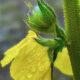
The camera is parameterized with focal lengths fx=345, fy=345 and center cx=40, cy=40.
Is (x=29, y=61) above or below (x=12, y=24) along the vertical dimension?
above

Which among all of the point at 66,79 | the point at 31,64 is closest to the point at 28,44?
the point at 31,64

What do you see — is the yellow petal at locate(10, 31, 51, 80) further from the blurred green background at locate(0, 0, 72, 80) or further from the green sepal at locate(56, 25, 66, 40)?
the blurred green background at locate(0, 0, 72, 80)

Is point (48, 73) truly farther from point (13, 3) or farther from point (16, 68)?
point (13, 3)

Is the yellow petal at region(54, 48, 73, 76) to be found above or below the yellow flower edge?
below

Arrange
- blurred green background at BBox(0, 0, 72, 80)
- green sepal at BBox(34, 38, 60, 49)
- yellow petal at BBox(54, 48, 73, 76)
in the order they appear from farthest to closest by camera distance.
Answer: blurred green background at BBox(0, 0, 72, 80) → yellow petal at BBox(54, 48, 73, 76) → green sepal at BBox(34, 38, 60, 49)

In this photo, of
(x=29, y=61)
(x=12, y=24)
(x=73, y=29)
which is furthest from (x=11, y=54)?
(x=12, y=24)

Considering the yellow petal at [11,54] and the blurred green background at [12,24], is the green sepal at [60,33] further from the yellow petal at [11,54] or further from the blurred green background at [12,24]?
the blurred green background at [12,24]

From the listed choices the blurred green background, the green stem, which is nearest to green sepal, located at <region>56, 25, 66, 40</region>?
the green stem

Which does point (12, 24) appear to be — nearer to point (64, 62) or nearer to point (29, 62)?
point (64, 62)

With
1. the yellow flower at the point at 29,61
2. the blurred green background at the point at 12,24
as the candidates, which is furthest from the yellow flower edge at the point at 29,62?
the blurred green background at the point at 12,24
